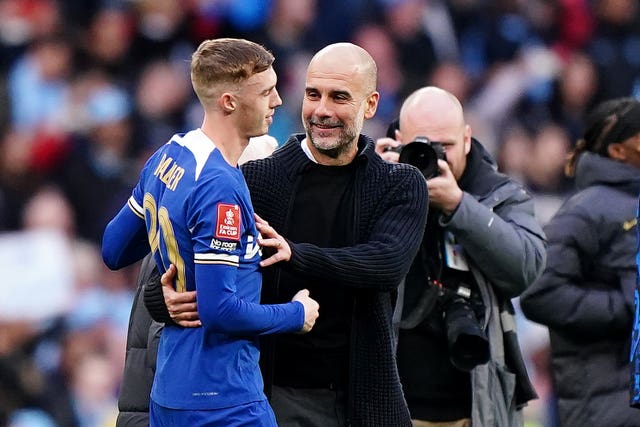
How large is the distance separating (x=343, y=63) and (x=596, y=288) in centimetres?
170

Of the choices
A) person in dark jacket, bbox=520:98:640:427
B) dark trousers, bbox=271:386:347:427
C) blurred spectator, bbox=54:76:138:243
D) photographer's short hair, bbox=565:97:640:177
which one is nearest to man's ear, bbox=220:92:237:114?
dark trousers, bbox=271:386:347:427

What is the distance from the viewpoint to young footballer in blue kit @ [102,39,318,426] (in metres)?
3.35

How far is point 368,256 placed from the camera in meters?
3.79

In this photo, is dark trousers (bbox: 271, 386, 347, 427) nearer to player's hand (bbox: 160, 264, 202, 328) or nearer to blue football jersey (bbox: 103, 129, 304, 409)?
blue football jersey (bbox: 103, 129, 304, 409)

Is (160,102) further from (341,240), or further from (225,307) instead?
(225,307)

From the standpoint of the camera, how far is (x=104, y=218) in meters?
8.01

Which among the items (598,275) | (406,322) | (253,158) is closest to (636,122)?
(598,275)

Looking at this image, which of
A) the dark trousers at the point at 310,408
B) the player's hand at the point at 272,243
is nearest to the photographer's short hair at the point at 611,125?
the dark trousers at the point at 310,408

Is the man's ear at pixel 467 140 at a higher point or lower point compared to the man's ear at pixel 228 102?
lower

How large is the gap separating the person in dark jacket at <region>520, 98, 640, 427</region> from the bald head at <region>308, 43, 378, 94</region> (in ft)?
4.91

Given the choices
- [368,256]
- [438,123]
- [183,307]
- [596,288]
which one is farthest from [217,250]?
[596,288]

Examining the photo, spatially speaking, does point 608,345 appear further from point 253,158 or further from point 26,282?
point 26,282

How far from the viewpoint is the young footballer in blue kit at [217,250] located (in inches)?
132

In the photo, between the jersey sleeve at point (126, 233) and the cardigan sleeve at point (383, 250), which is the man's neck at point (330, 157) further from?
the jersey sleeve at point (126, 233)
